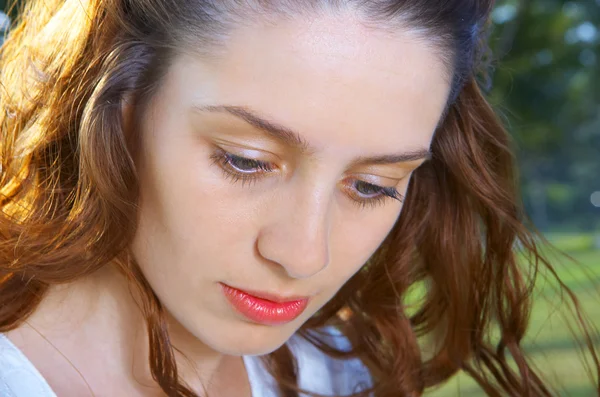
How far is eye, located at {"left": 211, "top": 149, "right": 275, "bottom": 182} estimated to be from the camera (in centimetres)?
117

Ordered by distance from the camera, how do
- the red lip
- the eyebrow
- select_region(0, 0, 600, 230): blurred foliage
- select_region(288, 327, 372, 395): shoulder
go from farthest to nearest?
1. select_region(0, 0, 600, 230): blurred foliage
2. select_region(288, 327, 372, 395): shoulder
3. the red lip
4. the eyebrow

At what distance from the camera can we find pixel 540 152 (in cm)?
586

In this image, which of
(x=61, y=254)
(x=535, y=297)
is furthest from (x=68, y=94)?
(x=535, y=297)

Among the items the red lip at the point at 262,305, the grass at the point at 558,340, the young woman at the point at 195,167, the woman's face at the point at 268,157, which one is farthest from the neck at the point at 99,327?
the grass at the point at 558,340

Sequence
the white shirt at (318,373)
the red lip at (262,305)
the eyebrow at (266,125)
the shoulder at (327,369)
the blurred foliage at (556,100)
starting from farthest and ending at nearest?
the blurred foliage at (556,100)
the shoulder at (327,369)
the white shirt at (318,373)
the red lip at (262,305)
the eyebrow at (266,125)

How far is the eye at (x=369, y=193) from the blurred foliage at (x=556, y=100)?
3.52m

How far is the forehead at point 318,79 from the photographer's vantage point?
1126 mm

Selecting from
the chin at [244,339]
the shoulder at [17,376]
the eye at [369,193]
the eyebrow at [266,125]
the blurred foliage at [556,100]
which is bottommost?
the shoulder at [17,376]

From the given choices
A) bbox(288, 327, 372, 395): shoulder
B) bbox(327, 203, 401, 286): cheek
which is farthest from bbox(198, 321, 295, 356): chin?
bbox(288, 327, 372, 395): shoulder

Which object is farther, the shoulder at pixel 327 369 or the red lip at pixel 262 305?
the shoulder at pixel 327 369

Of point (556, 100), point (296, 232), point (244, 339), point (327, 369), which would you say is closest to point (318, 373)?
point (327, 369)

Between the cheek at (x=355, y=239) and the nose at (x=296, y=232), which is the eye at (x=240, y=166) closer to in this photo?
the nose at (x=296, y=232)

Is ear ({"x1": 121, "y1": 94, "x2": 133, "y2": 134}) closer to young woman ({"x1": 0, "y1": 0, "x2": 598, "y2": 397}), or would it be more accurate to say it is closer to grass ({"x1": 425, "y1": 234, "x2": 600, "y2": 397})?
young woman ({"x1": 0, "y1": 0, "x2": 598, "y2": 397})

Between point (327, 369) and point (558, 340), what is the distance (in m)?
1.20
